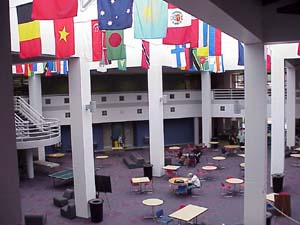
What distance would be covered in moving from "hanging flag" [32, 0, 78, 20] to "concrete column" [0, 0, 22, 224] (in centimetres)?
472

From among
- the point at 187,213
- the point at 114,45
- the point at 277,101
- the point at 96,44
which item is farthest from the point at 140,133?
the point at 187,213

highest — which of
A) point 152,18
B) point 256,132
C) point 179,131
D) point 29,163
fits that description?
point 152,18

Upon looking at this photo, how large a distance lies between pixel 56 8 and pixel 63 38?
370 cm

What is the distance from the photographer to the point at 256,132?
7676 millimetres

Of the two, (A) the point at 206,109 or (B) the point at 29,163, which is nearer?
(B) the point at 29,163

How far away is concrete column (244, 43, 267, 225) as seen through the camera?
7.63 m

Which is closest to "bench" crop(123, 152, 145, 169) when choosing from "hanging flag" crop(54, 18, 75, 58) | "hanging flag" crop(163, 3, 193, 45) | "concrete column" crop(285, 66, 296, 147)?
"concrete column" crop(285, 66, 296, 147)

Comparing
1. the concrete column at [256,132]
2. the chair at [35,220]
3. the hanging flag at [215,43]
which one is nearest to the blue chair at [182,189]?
the hanging flag at [215,43]

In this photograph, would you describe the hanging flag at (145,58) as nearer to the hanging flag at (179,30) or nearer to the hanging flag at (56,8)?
the hanging flag at (179,30)

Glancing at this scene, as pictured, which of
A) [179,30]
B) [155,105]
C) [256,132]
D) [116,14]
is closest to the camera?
[256,132]

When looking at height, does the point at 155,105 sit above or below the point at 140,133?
above

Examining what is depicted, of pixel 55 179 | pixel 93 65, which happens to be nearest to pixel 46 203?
pixel 55 179

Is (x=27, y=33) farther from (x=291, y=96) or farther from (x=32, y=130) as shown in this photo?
(x=291, y=96)

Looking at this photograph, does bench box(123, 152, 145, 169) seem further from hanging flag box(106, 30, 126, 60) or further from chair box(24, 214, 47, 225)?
hanging flag box(106, 30, 126, 60)
